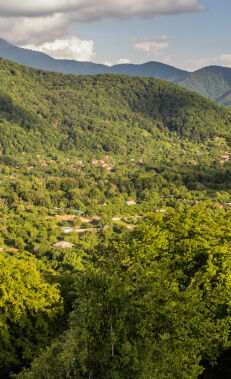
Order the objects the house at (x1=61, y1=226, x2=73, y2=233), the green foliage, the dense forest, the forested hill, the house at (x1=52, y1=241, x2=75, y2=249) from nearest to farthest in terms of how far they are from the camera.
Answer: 1. the dense forest
2. the green foliage
3. the house at (x1=52, y1=241, x2=75, y2=249)
4. the house at (x1=61, y1=226, x2=73, y2=233)
5. the forested hill

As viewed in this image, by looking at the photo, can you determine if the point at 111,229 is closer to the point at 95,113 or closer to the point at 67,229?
the point at 67,229

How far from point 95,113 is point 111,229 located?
126286 millimetres

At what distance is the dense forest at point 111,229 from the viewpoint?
38.6ft

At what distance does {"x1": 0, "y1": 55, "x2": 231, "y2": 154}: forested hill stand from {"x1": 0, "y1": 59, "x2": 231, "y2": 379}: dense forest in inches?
31.5

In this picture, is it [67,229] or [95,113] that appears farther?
[95,113]

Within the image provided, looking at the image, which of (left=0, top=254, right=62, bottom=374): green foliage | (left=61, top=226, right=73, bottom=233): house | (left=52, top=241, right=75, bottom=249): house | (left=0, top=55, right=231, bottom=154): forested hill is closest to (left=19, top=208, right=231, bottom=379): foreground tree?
(left=0, top=254, right=62, bottom=374): green foliage

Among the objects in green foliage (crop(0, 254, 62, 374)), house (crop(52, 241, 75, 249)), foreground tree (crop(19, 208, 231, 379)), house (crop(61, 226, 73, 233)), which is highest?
foreground tree (crop(19, 208, 231, 379))

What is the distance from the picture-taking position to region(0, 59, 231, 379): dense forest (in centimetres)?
1177

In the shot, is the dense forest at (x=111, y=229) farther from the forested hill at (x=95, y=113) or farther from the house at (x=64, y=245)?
the forested hill at (x=95, y=113)

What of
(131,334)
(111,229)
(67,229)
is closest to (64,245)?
(67,229)

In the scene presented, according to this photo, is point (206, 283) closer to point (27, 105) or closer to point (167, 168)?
point (167, 168)

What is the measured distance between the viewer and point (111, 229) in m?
56.2

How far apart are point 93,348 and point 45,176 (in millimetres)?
95613

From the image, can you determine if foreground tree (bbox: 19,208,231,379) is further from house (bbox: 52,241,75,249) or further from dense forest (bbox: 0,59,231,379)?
house (bbox: 52,241,75,249)
